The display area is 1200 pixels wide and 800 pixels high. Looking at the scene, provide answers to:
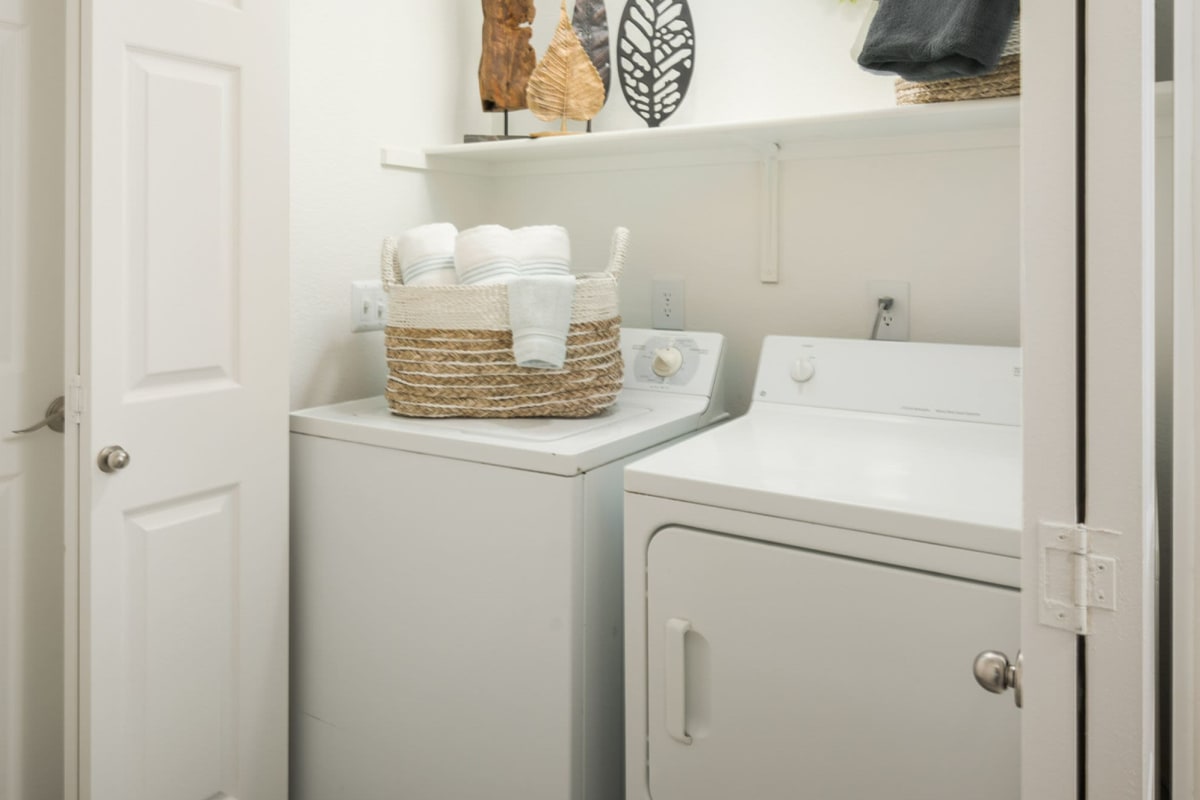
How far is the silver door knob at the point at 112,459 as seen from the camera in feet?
4.40

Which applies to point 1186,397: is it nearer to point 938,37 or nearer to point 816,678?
point 816,678

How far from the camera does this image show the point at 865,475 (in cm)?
122

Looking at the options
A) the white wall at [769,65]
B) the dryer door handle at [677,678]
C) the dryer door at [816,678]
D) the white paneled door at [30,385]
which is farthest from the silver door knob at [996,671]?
the white paneled door at [30,385]

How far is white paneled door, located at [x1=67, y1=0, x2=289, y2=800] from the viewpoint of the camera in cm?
133

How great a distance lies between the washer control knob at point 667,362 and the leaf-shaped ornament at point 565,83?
0.56 m

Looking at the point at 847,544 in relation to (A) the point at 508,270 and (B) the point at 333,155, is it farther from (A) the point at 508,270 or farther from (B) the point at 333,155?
(B) the point at 333,155

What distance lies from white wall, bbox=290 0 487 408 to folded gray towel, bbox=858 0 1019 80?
1.06 metres

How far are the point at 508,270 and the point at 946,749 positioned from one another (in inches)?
40.2

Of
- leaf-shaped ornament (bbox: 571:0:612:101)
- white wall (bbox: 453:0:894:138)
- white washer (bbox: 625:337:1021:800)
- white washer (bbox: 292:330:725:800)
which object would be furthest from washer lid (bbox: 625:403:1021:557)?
leaf-shaped ornament (bbox: 571:0:612:101)

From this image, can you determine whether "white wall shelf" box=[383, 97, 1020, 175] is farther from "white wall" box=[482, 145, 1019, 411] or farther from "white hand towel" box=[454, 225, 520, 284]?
"white hand towel" box=[454, 225, 520, 284]

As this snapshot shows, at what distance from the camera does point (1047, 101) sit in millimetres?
551

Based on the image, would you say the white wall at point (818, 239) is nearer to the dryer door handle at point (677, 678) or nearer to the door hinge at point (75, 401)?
the dryer door handle at point (677, 678)

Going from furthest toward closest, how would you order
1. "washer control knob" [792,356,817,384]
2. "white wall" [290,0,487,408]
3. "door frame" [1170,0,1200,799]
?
"white wall" [290,0,487,408] < "washer control knob" [792,356,817,384] < "door frame" [1170,0,1200,799]

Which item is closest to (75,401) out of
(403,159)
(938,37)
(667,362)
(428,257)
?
(428,257)
